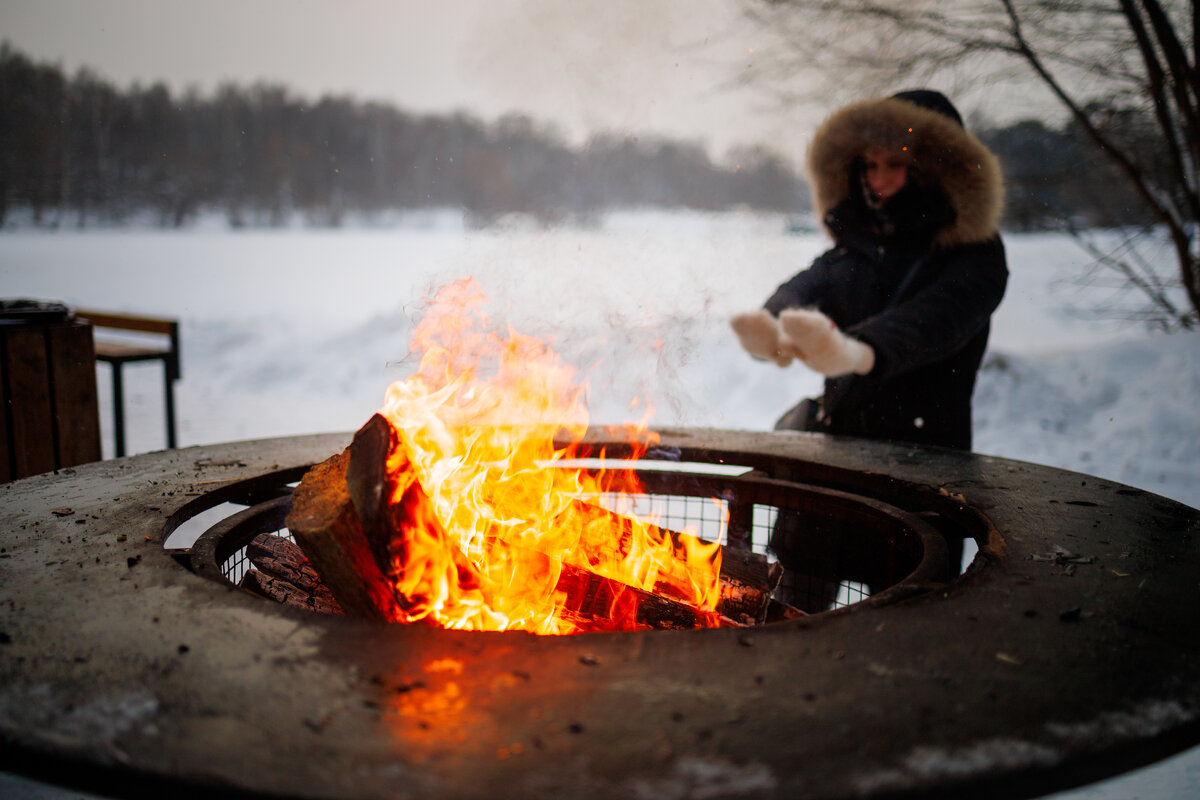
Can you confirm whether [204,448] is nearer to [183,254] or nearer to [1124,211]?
[1124,211]

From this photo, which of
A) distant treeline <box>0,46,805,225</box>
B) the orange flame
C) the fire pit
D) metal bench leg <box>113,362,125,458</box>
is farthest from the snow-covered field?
metal bench leg <box>113,362,125,458</box>

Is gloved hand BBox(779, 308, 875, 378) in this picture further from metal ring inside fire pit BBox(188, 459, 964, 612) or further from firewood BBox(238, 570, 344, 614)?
firewood BBox(238, 570, 344, 614)

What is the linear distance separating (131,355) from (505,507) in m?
3.27

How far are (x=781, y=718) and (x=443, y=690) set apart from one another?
0.42 m

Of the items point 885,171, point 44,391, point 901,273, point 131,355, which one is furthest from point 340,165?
point 901,273

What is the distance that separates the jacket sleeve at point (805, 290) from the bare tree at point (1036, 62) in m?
2.02

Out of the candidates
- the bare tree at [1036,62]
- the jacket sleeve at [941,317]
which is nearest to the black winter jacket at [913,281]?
the jacket sleeve at [941,317]

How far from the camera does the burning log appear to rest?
1357 mm

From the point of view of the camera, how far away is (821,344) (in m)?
2.12

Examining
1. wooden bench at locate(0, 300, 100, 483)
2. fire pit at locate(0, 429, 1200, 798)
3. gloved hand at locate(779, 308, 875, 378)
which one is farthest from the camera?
wooden bench at locate(0, 300, 100, 483)

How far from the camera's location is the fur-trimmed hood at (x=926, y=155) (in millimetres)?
2508

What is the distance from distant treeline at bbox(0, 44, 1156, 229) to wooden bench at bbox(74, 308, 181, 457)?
204 centimetres

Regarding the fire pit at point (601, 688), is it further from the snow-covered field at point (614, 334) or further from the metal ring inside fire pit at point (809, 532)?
the snow-covered field at point (614, 334)

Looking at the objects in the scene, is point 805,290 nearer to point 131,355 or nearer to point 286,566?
point 286,566
